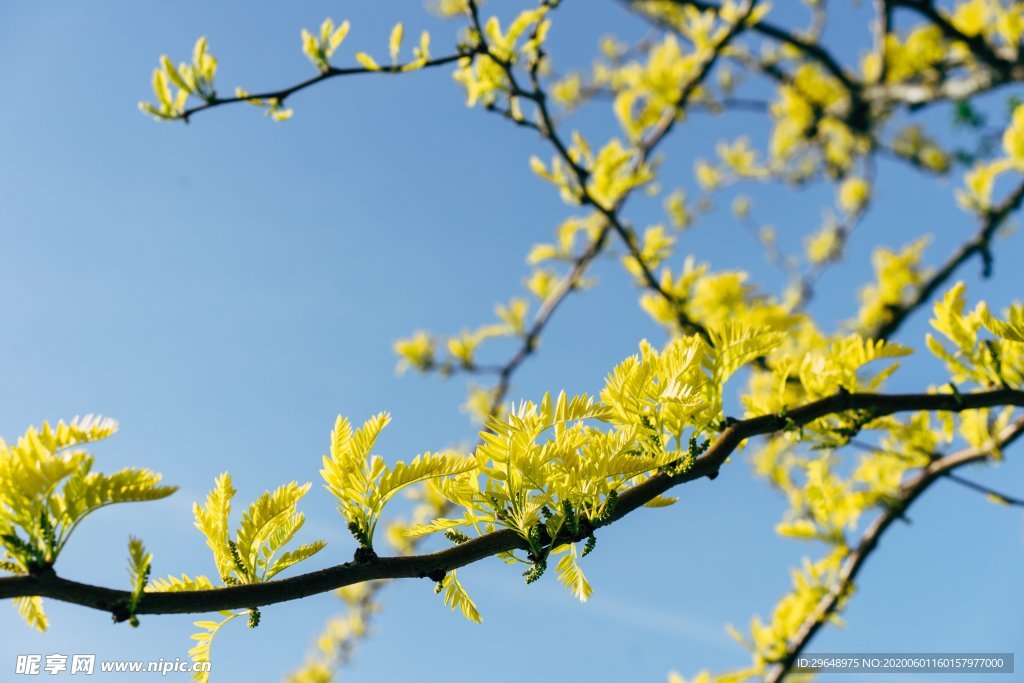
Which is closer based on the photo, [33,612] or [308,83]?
[33,612]

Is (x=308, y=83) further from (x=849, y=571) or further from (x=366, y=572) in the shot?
(x=849, y=571)

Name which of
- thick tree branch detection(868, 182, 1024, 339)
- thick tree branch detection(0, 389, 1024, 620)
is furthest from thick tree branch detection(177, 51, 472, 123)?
thick tree branch detection(868, 182, 1024, 339)

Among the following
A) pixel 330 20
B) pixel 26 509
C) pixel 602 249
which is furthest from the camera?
pixel 602 249

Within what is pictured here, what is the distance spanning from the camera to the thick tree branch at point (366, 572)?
0.90 m

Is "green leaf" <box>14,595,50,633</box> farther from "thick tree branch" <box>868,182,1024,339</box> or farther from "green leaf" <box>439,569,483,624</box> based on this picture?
"thick tree branch" <box>868,182,1024,339</box>

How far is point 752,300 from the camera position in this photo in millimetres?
2541

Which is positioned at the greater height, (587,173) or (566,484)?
(587,173)

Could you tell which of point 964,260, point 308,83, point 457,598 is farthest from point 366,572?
point 964,260

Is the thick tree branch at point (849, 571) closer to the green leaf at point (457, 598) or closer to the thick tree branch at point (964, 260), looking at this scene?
the thick tree branch at point (964, 260)

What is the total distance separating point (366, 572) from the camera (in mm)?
975

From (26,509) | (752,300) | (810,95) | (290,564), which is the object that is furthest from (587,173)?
(810,95)

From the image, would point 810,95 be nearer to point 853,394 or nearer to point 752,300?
point 752,300

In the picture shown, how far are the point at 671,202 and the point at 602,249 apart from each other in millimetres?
2156

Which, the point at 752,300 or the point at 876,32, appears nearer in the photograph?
the point at 752,300
